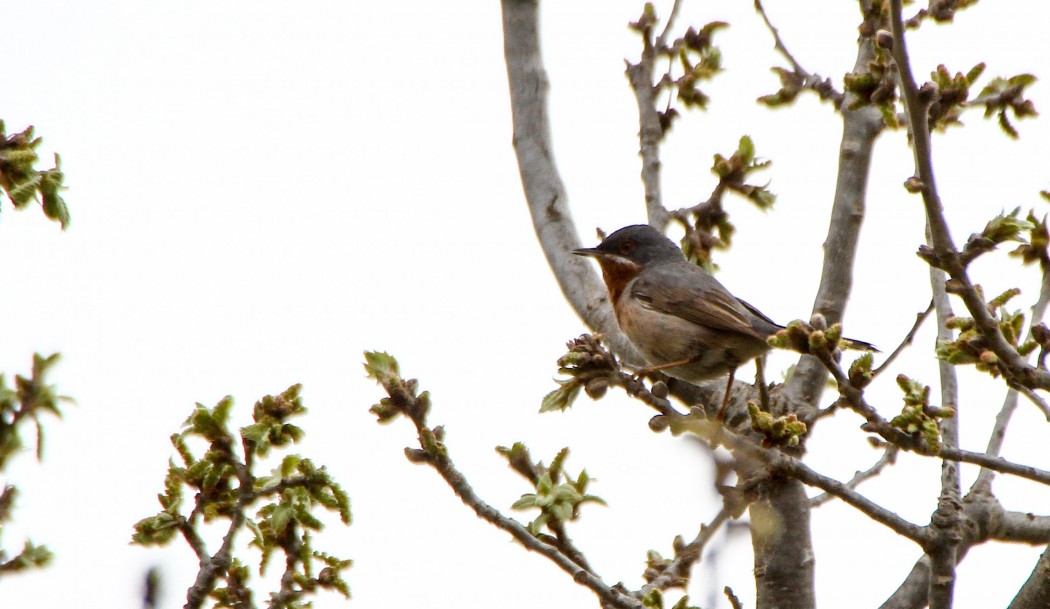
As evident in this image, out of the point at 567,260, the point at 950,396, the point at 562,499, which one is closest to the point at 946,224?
the point at 950,396

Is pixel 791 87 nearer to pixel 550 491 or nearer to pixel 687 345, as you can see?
pixel 687 345

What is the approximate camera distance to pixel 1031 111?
4637 millimetres

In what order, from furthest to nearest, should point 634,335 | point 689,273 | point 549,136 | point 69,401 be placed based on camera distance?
1. point 689,273
2. point 634,335
3. point 549,136
4. point 69,401

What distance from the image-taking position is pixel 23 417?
296cm

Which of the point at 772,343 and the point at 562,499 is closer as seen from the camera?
the point at 772,343

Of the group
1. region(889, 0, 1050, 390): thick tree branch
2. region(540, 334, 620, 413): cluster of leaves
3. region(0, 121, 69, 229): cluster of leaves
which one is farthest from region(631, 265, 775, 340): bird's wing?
region(0, 121, 69, 229): cluster of leaves

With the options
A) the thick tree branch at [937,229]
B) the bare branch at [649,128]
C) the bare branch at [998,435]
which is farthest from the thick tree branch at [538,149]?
the thick tree branch at [937,229]

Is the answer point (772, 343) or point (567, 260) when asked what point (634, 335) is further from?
point (772, 343)

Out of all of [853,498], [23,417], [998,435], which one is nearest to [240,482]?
[23,417]

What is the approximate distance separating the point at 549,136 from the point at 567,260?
2.44 ft

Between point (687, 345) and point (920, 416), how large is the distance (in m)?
3.53

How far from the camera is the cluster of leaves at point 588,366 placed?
14.3ft

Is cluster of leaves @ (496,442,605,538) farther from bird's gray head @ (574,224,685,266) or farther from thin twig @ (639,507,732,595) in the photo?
bird's gray head @ (574,224,685,266)

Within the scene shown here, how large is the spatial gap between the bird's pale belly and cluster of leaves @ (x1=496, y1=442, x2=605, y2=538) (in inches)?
102
